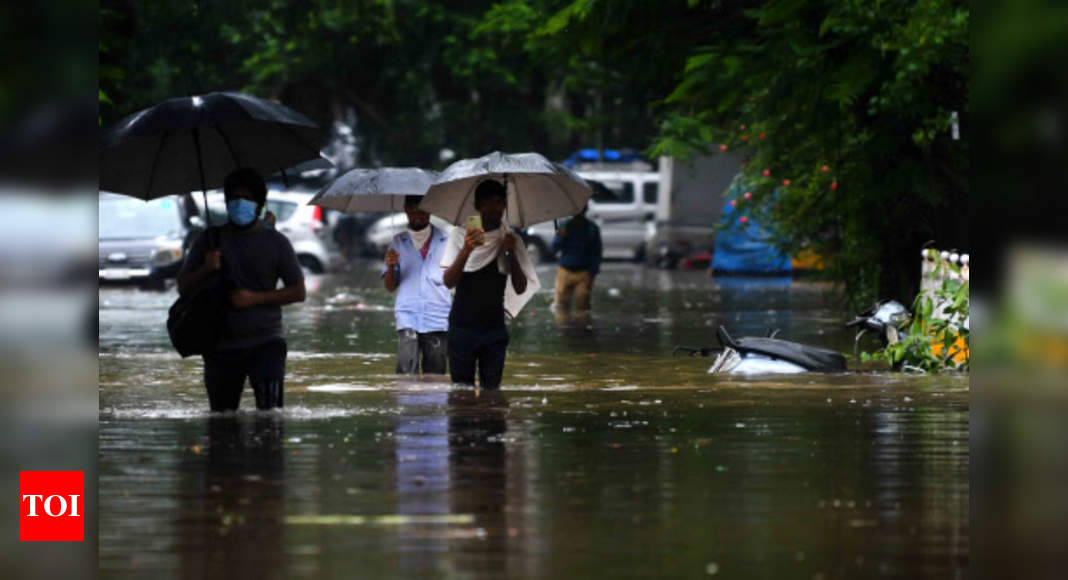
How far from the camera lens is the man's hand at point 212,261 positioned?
1191 cm

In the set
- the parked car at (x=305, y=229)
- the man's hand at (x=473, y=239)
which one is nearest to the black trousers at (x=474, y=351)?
the man's hand at (x=473, y=239)

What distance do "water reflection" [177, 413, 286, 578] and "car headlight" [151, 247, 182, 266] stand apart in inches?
911

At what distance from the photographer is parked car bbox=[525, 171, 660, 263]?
5153 centimetres

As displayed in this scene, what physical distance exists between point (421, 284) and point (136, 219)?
21.5 m

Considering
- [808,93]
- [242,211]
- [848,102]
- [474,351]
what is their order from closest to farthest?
[242,211], [474,351], [848,102], [808,93]

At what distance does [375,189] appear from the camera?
16.0m

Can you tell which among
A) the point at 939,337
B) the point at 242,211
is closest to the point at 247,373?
the point at 242,211

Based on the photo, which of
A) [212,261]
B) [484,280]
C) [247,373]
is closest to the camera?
[212,261]

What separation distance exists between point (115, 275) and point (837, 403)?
76.1 ft

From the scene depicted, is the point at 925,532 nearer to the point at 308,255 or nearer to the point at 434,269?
the point at 434,269

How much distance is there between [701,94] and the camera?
20.0m

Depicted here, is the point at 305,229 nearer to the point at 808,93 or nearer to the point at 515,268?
the point at 808,93

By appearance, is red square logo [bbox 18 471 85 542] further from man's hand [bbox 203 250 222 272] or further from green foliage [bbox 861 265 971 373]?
green foliage [bbox 861 265 971 373]

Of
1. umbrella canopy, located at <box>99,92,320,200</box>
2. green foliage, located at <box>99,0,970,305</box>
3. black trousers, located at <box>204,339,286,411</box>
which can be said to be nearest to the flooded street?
black trousers, located at <box>204,339,286,411</box>
